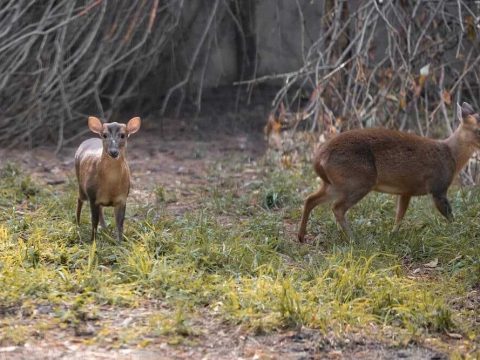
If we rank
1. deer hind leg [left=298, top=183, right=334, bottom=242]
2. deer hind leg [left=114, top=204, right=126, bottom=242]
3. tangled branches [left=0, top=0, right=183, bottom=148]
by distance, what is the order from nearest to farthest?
deer hind leg [left=114, top=204, right=126, bottom=242]
deer hind leg [left=298, top=183, right=334, bottom=242]
tangled branches [left=0, top=0, right=183, bottom=148]

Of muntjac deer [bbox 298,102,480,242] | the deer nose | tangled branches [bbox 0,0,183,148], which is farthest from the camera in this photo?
tangled branches [bbox 0,0,183,148]

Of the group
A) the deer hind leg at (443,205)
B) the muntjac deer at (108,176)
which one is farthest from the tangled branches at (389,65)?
the muntjac deer at (108,176)

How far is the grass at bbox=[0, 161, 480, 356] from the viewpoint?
4.97 m

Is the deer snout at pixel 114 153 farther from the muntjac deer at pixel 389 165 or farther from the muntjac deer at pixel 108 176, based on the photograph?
the muntjac deer at pixel 389 165

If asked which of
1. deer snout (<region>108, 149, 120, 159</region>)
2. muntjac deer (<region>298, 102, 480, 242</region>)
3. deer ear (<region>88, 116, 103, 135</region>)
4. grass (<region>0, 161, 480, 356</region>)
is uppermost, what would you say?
deer ear (<region>88, 116, 103, 135</region>)

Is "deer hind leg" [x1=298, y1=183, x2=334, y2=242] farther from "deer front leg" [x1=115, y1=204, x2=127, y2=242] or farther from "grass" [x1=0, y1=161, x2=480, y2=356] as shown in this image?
"deer front leg" [x1=115, y1=204, x2=127, y2=242]

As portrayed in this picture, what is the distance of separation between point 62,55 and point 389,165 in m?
3.87

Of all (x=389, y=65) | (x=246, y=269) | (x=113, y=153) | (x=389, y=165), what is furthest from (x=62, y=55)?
(x=246, y=269)

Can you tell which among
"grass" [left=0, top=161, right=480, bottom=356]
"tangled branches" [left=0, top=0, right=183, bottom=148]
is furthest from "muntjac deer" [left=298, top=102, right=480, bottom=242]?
"tangled branches" [left=0, top=0, right=183, bottom=148]

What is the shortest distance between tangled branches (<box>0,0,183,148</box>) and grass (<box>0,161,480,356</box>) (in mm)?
2102

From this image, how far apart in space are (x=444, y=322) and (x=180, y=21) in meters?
6.32

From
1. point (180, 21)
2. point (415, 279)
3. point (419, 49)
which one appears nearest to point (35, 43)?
point (180, 21)

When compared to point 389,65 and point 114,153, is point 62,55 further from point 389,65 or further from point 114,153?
point 114,153

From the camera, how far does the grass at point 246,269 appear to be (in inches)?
196
